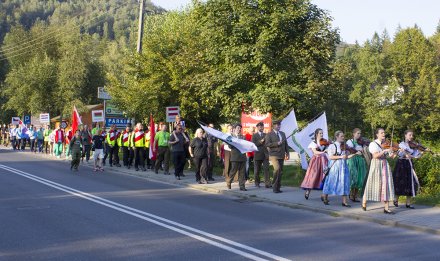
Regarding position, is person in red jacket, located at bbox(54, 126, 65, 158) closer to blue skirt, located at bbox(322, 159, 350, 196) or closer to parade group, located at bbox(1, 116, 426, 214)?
parade group, located at bbox(1, 116, 426, 214)

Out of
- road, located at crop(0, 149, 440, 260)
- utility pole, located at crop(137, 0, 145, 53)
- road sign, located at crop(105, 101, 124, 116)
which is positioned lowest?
road, located at crop(0, 149, 440, 260)

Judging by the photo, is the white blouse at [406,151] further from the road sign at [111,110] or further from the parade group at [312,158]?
the road sign at [111,110]

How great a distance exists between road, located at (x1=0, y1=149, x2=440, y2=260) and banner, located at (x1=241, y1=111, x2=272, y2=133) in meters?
4.72

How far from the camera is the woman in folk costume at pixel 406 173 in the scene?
11623 millimetres

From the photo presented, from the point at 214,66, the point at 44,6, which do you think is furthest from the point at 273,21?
the point at 44,6

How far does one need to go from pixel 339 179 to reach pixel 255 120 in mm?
7272

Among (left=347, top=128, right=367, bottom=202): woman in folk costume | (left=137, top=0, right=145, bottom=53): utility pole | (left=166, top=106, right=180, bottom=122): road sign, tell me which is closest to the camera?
(left=347, top=128, right=367, bottom=202): woman in folk costume

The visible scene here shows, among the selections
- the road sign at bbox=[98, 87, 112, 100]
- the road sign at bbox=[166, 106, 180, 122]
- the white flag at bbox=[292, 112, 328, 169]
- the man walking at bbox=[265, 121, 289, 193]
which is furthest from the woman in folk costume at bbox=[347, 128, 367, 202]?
the road sign at bbox=[98, 87, 112, 100]

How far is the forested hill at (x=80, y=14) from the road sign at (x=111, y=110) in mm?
112876

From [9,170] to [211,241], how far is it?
1521cm

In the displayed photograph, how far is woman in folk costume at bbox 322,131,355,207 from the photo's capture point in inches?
477

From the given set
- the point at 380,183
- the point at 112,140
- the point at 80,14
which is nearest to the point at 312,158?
the point at 380,183

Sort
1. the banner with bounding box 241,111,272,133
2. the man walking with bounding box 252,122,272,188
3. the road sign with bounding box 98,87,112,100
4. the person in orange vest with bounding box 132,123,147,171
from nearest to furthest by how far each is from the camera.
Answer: the man walking with bounding box 252,122,272,188 → the banner with bounding box 241,111,272,133 → the person in orange vest with bounding box 132,123,147,171 → the road sign with bounding box 98,87,112,100

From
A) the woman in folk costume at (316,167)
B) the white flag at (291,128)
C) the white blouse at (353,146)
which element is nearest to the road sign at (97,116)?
the white flag at (291,128)
